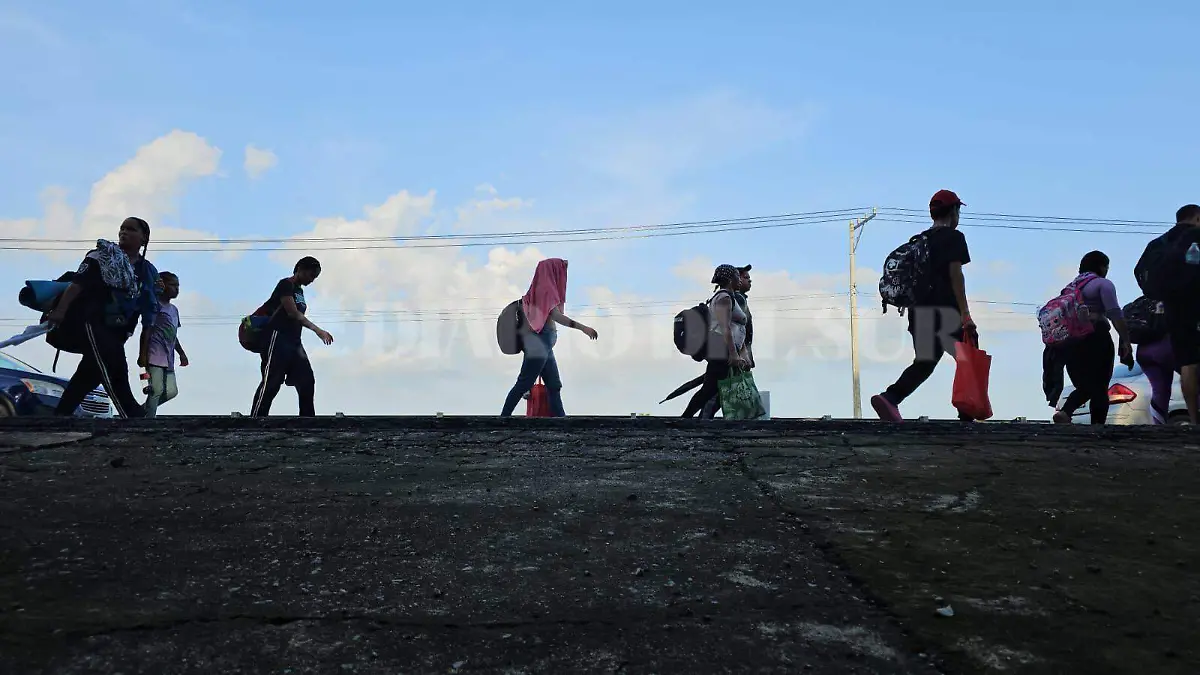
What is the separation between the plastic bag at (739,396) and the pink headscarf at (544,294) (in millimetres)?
1978

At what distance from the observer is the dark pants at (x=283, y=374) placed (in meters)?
8.74

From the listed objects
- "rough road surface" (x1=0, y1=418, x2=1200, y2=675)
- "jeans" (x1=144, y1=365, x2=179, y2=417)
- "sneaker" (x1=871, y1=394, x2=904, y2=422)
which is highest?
"jeans" (x1=144, y1=365, x2=179, y2=417)

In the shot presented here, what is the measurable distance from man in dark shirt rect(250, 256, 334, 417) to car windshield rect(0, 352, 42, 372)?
581 cm

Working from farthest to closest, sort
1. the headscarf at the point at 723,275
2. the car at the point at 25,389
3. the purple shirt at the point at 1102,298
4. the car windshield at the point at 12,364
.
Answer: the car windshield at the point at 12,364 → the car at the point at 25,389 → the headscarf at the point at 723,275 → the purple shirt at the point at 1102,298

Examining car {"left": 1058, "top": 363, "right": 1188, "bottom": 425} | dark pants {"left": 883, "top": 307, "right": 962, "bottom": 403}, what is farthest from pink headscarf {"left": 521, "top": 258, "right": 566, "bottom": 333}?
car {"left": 1058, "top": 363, "right": 1188, "bottom": 425}

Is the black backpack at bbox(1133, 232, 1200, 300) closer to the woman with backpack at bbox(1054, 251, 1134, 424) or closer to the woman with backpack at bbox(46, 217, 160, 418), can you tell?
the woman with backpack at bbox(1054, 251, 1134, 424)

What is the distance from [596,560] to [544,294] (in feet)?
22.6

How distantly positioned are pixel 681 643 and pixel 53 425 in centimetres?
534

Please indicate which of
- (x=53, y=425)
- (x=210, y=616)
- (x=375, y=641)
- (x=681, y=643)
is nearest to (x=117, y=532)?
(x=210, y=616)

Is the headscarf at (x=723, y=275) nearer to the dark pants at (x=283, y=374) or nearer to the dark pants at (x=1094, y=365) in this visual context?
the dark pants at (x=1094, y=365)

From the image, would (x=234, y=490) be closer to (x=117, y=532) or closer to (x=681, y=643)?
(x=117, y=532)

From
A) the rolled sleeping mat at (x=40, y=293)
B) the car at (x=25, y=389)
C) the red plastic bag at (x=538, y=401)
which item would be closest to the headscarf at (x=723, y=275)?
the red plastic bag at (x=538, y=401)

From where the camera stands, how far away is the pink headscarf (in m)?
9.92

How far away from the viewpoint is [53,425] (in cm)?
650
